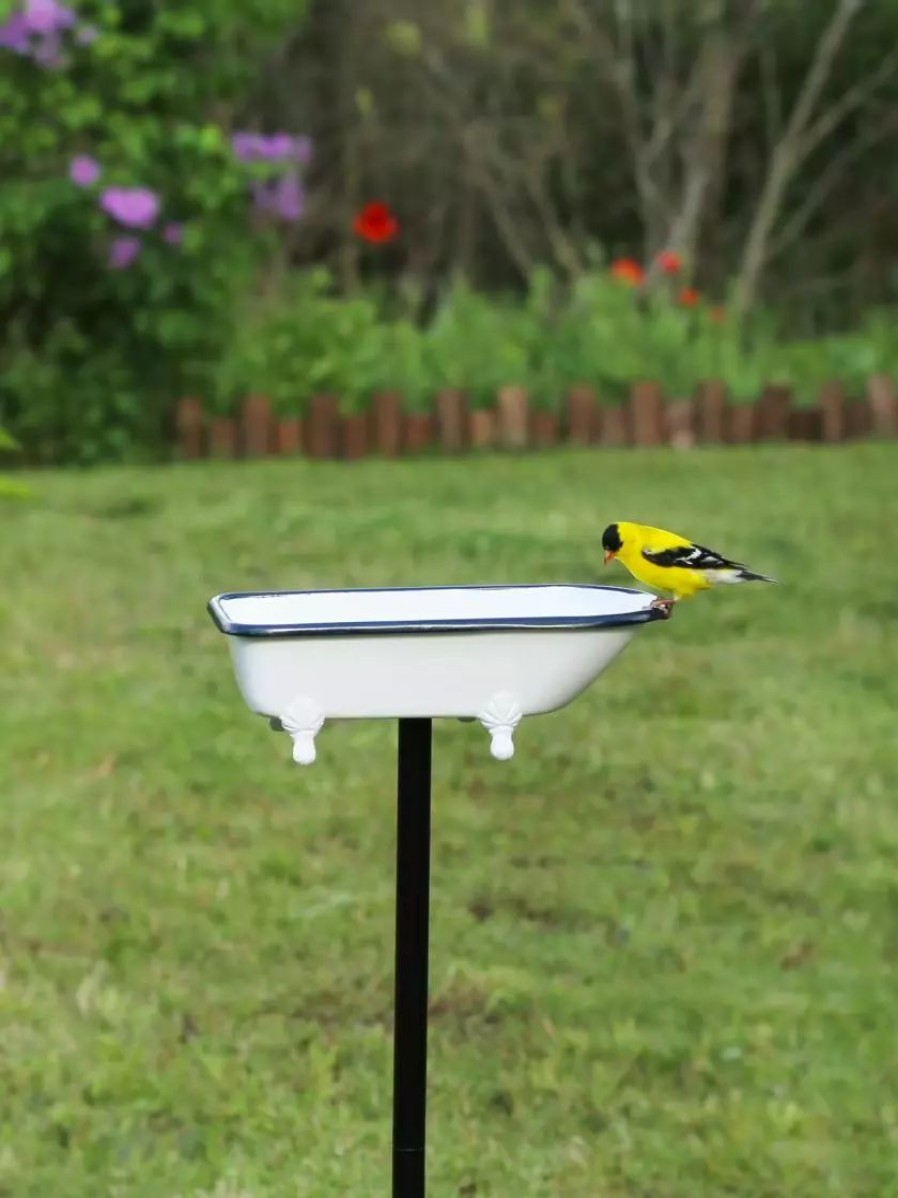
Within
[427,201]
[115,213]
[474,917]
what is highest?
[427,201]

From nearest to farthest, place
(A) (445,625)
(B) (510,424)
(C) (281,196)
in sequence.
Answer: (A) (445,625) < (B) (510,424) < (C) (281,196)

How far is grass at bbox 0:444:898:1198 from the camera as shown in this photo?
234 cm

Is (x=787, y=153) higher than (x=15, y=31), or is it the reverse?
(x=15, y=31)

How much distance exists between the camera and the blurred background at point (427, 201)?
7.59m

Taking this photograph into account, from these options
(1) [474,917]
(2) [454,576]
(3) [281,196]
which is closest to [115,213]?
(3) [281,196]

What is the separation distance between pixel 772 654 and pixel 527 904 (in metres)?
1.56

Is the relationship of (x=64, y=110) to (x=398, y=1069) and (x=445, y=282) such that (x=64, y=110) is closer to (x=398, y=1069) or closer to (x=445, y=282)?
(x=445, y=282)

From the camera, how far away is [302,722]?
1.69m

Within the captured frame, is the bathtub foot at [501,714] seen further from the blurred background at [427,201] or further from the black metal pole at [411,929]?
the blurred background at [427,201]

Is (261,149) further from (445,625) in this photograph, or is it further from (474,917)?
(445,625)

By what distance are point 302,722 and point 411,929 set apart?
23cm

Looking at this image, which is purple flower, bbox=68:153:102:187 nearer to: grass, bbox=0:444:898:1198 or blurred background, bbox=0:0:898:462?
blurred background, bbox=0:0:898:462

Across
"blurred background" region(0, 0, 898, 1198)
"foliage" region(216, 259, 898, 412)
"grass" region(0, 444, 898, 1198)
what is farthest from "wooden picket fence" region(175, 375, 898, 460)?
"grass" region(0, 444, 898, 1198)

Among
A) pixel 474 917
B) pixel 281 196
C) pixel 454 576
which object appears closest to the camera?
pixel 474 917
